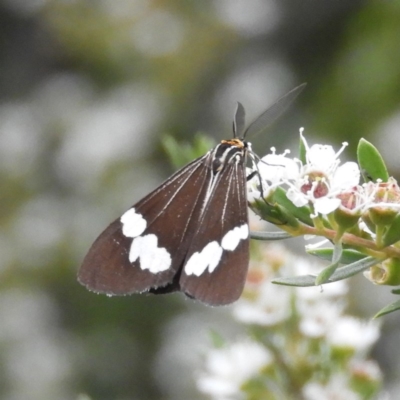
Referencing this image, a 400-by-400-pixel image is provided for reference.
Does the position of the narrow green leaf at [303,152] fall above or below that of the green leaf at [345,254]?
above

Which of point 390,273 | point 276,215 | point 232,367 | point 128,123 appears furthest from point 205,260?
point 128,123

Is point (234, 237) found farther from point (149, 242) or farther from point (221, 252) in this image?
point (149, 242)

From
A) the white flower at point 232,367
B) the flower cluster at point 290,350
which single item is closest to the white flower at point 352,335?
the flower cluster at point 290,350

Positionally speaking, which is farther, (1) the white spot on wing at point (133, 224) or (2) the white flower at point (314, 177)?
(1) the white spot on wing at point (133, 224)

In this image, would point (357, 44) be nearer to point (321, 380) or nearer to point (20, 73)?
point (20, 73)

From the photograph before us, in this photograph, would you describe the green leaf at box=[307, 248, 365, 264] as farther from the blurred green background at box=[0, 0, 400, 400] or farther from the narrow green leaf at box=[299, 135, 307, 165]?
the blurred green background at box=[0, 0, 400, 400]

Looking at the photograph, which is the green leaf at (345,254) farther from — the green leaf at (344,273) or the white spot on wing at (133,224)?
the white spot on wing at (133,224)

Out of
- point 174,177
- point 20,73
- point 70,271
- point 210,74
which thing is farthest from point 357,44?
point 174,177
